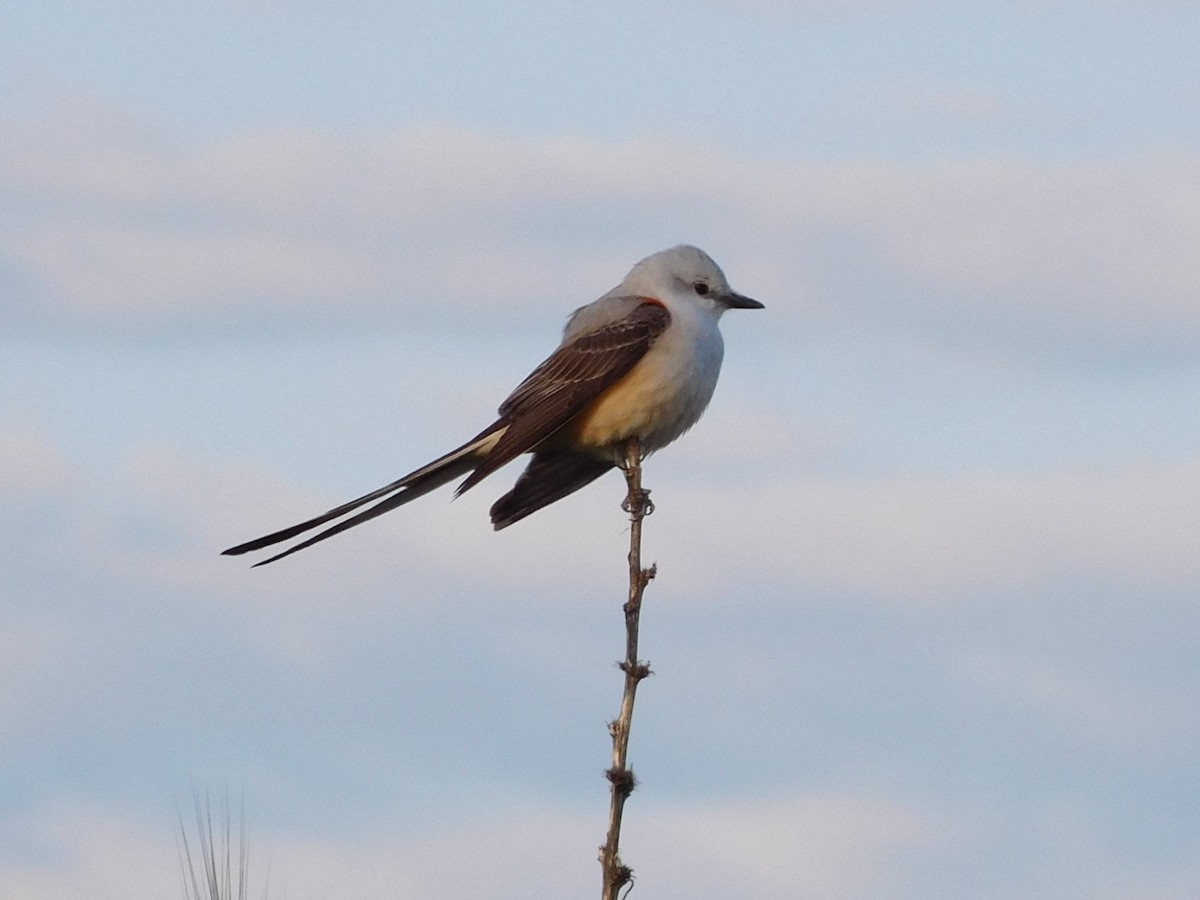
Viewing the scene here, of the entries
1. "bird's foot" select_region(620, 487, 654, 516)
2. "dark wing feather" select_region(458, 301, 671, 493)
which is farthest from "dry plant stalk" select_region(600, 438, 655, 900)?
"dark wing feather" select_region(458, 301, 671, 493)

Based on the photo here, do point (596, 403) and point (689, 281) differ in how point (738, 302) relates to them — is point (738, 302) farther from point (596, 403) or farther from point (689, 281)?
point (596, 403)

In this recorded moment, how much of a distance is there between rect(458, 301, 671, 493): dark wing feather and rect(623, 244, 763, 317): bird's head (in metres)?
0.40

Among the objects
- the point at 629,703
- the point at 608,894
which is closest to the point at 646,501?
the point at 629,703

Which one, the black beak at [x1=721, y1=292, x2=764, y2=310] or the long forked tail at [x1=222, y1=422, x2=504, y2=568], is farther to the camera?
the black beak at [x1=721, y1=292, x2=764, y2=310]

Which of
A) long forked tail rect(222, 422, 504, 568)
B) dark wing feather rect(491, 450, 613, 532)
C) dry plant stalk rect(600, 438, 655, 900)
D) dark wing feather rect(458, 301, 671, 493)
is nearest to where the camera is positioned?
dry plant stalk rect(600, 438, 655, 900)

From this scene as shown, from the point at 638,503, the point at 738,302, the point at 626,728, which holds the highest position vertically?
the point at 738,302

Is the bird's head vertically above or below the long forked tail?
above

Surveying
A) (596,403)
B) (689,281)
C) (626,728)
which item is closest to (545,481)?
(596,403)

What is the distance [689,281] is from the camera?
917 centimetres

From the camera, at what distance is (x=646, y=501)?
24.5ft

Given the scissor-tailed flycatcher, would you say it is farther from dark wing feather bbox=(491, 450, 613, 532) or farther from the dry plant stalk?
the dry plant stalk

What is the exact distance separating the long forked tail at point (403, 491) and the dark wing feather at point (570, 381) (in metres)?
0.09

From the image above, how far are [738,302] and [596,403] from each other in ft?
4.07

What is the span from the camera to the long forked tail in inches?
255
